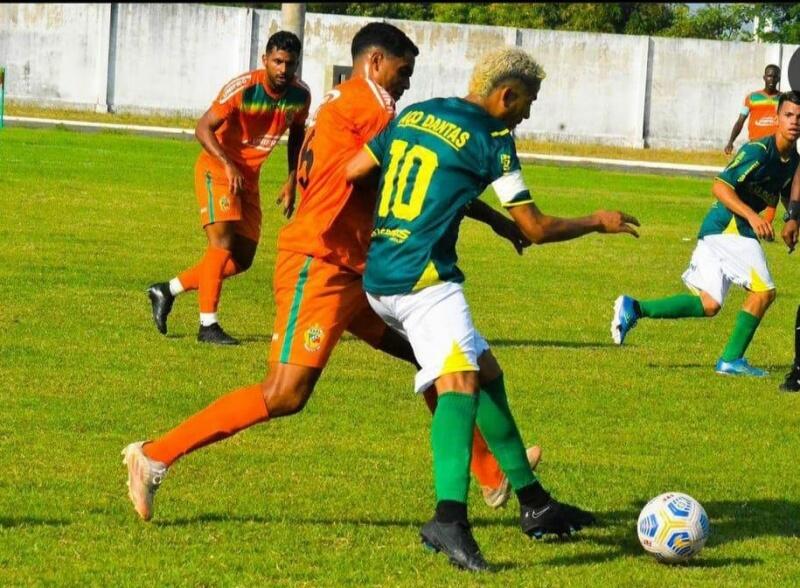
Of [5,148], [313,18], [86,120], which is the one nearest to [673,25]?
[313,18]

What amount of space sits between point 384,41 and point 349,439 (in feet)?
8.13

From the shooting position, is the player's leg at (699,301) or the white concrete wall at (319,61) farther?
the white concrete wall at (319,61)

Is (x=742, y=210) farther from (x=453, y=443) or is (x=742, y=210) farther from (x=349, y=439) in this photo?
(x=453, y=443)

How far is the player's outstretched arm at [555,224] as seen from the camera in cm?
597

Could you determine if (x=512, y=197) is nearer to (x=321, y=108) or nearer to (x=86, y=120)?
(x=321, y=108)

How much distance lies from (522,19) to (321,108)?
55.6m

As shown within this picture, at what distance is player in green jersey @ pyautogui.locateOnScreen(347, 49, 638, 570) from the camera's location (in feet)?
19.5

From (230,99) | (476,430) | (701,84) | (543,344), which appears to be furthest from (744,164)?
(701,84)

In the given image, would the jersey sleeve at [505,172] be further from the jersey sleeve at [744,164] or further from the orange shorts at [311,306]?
the jersey sleeve at [744,164]

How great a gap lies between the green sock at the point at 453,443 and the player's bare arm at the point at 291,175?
159 inches

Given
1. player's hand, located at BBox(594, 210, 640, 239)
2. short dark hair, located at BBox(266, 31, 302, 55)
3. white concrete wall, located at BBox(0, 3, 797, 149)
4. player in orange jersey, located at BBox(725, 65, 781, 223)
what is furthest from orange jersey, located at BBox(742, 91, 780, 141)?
white concrete wall, located at BBox(0, 3, 797, 149)

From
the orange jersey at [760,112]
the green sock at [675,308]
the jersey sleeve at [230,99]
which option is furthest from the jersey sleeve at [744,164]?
the orange jersey at [760,112]

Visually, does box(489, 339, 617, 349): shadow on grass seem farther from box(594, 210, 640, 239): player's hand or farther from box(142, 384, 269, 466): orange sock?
box(594, 210, 640, 239): player's hand

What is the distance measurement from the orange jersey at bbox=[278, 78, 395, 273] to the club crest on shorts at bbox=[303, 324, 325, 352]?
0.30 metres
